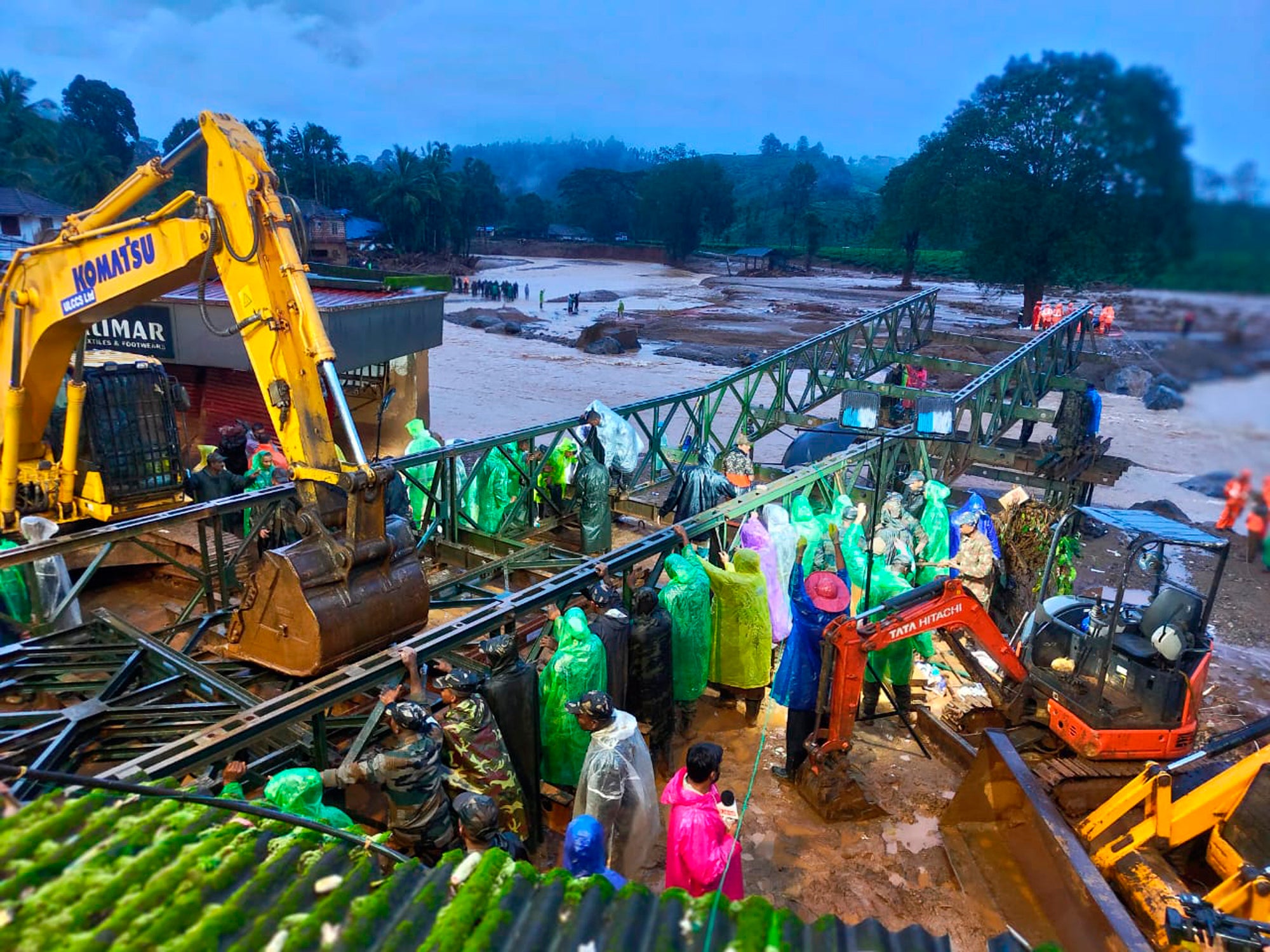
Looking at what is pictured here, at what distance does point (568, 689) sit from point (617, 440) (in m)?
4.88

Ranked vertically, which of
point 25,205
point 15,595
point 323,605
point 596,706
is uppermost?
point 25,205

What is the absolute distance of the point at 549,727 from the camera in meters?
4.77

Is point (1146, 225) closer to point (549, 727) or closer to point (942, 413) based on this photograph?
point (549, 727)

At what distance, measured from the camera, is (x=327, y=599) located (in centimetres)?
477

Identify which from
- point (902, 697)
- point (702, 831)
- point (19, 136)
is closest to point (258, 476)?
point (702, 831)

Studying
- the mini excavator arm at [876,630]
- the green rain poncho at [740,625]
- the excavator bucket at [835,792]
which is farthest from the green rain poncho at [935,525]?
the excavator bucket at [835,792]

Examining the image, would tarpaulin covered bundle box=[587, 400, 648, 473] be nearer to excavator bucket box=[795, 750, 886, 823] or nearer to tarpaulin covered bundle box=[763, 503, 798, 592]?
tarpaulin covered bundle box=[763, 503, 798, 592]

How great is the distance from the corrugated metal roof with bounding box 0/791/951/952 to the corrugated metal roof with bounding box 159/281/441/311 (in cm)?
1043

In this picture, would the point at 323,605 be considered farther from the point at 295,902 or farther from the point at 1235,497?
the point at 1235,497

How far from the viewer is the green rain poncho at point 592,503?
27.4 feet

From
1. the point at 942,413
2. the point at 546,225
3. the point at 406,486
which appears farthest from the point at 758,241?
the point at 406,486

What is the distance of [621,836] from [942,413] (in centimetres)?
945

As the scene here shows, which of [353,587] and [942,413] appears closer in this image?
[353,587]

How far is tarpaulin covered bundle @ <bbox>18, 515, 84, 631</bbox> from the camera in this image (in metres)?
6.49
